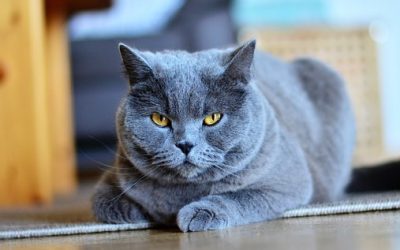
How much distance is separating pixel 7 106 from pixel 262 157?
115 centimetres

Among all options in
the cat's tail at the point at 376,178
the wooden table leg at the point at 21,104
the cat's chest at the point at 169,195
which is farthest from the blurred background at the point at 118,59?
the cat's chest at the point at 169,195

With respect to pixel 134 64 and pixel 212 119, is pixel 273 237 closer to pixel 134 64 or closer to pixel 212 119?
pixel 212 119

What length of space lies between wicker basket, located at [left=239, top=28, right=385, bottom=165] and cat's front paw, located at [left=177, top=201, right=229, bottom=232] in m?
2.54

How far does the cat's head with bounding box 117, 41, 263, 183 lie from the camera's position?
1.36 m

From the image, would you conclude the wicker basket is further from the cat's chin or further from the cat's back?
the cat's chin

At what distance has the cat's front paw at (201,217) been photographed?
1.38m

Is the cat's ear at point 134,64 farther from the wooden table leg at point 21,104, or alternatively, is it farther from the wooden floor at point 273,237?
the wooden table leg at point 21,104

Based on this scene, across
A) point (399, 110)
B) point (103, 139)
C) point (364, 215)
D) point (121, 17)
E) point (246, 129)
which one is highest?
point (246, 129)

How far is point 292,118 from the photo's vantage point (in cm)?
184

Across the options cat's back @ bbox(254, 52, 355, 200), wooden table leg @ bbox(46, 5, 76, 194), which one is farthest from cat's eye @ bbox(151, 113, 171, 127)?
wooden table leg @ bbox(46, 5, 76, 194)

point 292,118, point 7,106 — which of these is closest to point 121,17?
point 7,106

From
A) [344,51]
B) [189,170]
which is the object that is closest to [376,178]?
[189,170]

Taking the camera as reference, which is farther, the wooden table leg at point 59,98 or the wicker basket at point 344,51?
the wicker basket at point 344,51

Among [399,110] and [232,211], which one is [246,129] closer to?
[232,211]
